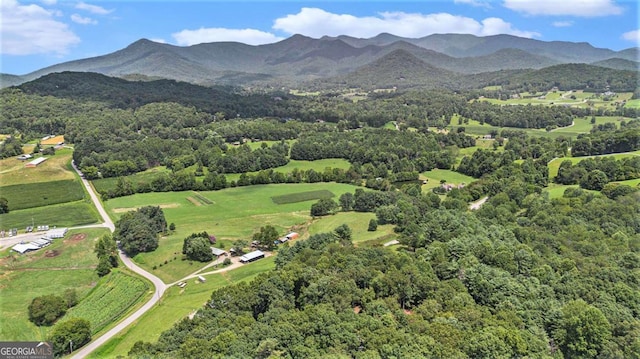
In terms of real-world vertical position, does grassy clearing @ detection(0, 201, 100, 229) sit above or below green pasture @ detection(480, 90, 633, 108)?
below

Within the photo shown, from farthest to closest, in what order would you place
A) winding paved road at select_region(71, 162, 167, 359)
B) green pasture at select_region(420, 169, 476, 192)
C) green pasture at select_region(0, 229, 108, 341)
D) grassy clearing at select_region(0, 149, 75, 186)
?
green pasture at select_region(420, 169, 476, 192)
grassy clearing at select_region(0, 149, 75, 186)
green pasture at select_region(0, 229, 108, 341)
winding paved road at select_region(71, 162, 167, 359)

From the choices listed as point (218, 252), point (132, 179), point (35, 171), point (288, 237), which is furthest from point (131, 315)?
point (35, 171)

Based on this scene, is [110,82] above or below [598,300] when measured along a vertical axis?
above

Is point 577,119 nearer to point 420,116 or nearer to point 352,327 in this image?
point 420,116

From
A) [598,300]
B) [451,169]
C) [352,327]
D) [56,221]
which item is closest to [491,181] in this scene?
[451,169]

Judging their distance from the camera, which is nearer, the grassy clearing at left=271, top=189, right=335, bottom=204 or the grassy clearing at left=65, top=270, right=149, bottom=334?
the grassy clearing at left=65, top=270, right=149, bottom=334

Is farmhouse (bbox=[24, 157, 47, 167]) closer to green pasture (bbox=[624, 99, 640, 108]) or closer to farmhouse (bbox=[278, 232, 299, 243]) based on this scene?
farmhouse (bbox=[278, 232, 299, 243])

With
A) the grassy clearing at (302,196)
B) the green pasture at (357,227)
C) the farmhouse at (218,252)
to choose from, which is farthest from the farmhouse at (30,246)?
the green pasture at (357,227)

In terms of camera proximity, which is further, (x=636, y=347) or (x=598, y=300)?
(x=598, y=300)

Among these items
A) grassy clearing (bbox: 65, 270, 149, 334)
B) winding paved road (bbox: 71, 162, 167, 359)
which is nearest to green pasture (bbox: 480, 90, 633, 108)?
winding paved road (bbox: 71, 162, 167, 359)
